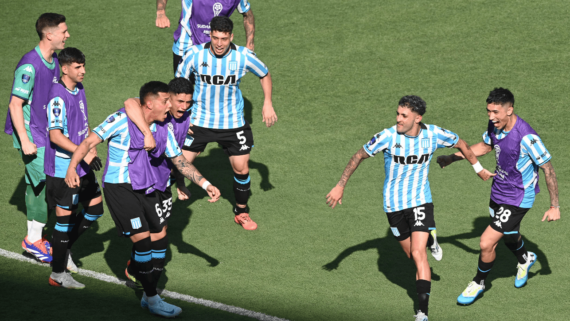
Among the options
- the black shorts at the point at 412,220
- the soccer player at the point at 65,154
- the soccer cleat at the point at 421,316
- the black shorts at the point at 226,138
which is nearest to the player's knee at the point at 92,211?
the soccer player at the point at 65,154

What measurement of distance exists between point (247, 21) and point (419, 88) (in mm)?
4164

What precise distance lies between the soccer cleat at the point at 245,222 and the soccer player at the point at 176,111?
1336mm

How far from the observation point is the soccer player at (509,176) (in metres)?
6.89

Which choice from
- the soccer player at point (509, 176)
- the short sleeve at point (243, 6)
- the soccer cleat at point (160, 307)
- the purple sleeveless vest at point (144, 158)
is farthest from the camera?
the short sleeve at point (243, 6)

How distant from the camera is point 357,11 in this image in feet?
49.7

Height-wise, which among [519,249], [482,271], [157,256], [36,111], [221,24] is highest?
[221,24]

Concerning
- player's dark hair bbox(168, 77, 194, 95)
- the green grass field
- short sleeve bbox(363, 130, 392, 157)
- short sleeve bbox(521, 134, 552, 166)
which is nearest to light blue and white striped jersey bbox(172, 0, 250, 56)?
the green grass field

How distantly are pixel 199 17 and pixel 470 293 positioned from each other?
5.79 m

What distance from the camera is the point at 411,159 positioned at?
6.71m

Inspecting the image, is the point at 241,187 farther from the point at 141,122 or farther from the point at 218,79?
the point at 141,122

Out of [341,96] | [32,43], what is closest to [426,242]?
[341,96]

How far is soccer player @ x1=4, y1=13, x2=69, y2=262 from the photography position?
7020 millimetres

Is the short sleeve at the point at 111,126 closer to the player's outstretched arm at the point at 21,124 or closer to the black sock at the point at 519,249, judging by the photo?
the player's outstretched arm at the point at 21,124

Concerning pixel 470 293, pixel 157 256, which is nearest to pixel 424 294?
pixel 470 293
